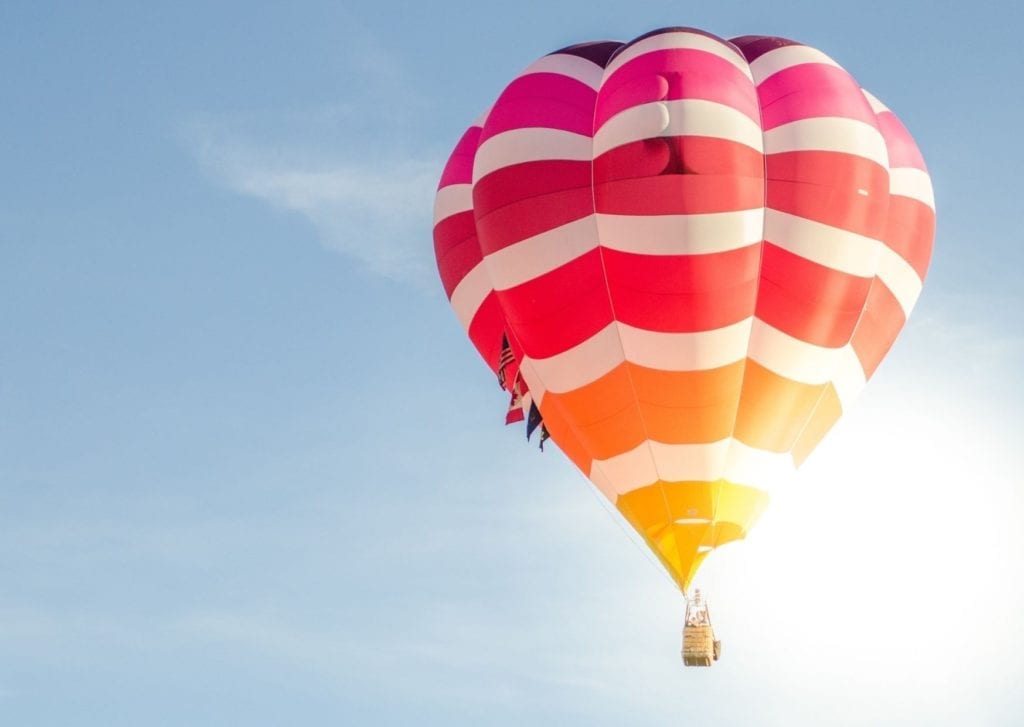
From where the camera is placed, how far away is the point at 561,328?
2134 cm

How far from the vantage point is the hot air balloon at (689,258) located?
2080 centimetres

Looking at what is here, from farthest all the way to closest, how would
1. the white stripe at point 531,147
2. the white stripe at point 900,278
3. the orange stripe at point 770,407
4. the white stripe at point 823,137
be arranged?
the white stripe at point 900,278
the orange stripe at point 770,407
the white stripe at point 531,147
the white stripe at point 823,137

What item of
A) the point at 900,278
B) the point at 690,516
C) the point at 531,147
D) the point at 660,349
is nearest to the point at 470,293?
the point at 531,147

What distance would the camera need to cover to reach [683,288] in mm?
20828

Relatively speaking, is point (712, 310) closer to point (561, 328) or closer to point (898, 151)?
point (561, 328)

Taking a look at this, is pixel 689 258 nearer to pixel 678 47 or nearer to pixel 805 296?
pixel 805 296

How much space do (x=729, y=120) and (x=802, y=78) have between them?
1202 millimetres

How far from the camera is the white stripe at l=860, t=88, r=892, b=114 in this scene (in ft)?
74.2

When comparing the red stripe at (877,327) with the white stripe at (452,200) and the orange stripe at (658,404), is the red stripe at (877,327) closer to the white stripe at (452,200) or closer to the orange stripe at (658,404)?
the orange stripe at (658,404)

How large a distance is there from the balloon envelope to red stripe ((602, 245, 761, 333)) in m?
0.02

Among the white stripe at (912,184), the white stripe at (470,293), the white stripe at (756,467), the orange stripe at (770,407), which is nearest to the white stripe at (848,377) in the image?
the orange stripe at (770,407)

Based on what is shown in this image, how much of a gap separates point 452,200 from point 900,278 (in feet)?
15.9

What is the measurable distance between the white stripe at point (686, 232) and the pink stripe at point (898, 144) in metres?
2.22

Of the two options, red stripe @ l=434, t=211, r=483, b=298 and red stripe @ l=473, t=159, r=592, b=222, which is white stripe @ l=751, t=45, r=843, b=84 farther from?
red stripe @ l=434, t=211, r=483, b=298
